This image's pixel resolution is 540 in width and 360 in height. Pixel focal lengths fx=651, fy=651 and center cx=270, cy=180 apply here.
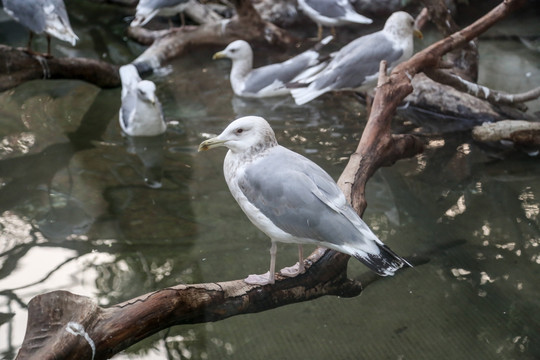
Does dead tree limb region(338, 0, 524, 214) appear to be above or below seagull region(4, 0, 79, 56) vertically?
above

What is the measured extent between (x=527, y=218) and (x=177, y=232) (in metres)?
2.27

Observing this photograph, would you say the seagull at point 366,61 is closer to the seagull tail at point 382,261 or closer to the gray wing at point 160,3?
the gray wing at point 160,3

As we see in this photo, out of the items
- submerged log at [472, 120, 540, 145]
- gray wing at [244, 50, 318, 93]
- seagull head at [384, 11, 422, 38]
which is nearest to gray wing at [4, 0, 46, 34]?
gray wing at [244, 50, 318, 93]

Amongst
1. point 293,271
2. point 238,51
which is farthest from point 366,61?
point 293,271

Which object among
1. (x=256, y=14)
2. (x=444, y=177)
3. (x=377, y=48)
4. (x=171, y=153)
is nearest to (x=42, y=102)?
(x=171, y=153)

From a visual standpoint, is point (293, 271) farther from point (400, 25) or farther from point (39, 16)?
point (39, 16)

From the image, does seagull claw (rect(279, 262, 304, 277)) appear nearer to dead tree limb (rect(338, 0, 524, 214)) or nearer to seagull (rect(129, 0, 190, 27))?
dead tree limb (rect(338, 0, 524, 214))

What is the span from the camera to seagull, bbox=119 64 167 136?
550 cm

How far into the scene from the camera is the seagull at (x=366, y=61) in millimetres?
5383

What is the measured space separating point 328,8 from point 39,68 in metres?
3.27

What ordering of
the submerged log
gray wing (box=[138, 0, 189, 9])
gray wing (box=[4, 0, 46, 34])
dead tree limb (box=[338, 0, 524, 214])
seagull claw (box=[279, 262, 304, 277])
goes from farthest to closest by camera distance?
gray wing (box=[138, 0, 189, 9]) < gray wing (box=[4, 0, 46, 34]) < the submerged log < dead tree limb (box=[338, 0, 524, 214]) < seagull claw (box=[279, 262, 304, 277])

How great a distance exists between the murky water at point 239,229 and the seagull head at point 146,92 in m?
0.37

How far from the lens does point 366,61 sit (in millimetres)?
5391

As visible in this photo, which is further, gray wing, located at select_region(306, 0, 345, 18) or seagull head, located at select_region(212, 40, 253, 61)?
gray wing, located at select_region(306, 0, 345, 18)
